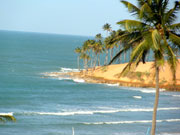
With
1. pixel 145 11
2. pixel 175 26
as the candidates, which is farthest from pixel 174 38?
pixel 145 11

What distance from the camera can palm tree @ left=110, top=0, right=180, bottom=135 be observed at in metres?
13.7

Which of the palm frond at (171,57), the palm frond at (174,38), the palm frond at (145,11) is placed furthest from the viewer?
the palm frond at (174,38)

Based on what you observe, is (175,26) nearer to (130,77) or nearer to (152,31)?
(152,31)

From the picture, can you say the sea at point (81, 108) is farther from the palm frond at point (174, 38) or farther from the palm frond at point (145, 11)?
the palm frond at point (145, 11)

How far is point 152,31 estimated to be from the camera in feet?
44.6

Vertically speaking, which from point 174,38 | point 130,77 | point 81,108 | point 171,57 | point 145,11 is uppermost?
point 145,11

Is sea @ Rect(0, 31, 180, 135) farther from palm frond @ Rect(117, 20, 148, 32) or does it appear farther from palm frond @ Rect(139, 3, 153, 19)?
palm frond @ Rect(139, 3, 153, 19)

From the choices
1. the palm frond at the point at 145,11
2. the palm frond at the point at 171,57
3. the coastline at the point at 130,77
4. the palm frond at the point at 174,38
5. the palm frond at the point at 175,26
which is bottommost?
the coastline at the point at 130,77

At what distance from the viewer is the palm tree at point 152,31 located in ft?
45.0

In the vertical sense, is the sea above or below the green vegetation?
below

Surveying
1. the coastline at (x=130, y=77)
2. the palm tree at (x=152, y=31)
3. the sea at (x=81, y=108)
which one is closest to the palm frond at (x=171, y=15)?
the palm tree at (x=152, y=31)

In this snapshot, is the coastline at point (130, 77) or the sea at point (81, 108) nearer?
the sea at point (81, 108)

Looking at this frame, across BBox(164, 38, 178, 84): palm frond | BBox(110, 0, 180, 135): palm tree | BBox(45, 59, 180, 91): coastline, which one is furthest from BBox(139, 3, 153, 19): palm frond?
BBox(45, 59, 180, 91): coastline

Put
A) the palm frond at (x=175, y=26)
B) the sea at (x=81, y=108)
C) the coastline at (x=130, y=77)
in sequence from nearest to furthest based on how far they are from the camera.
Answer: the palm frond at (x=175, y=26) → the sea at (x=81, y=108) → the coastline at (x=130, y=77)
